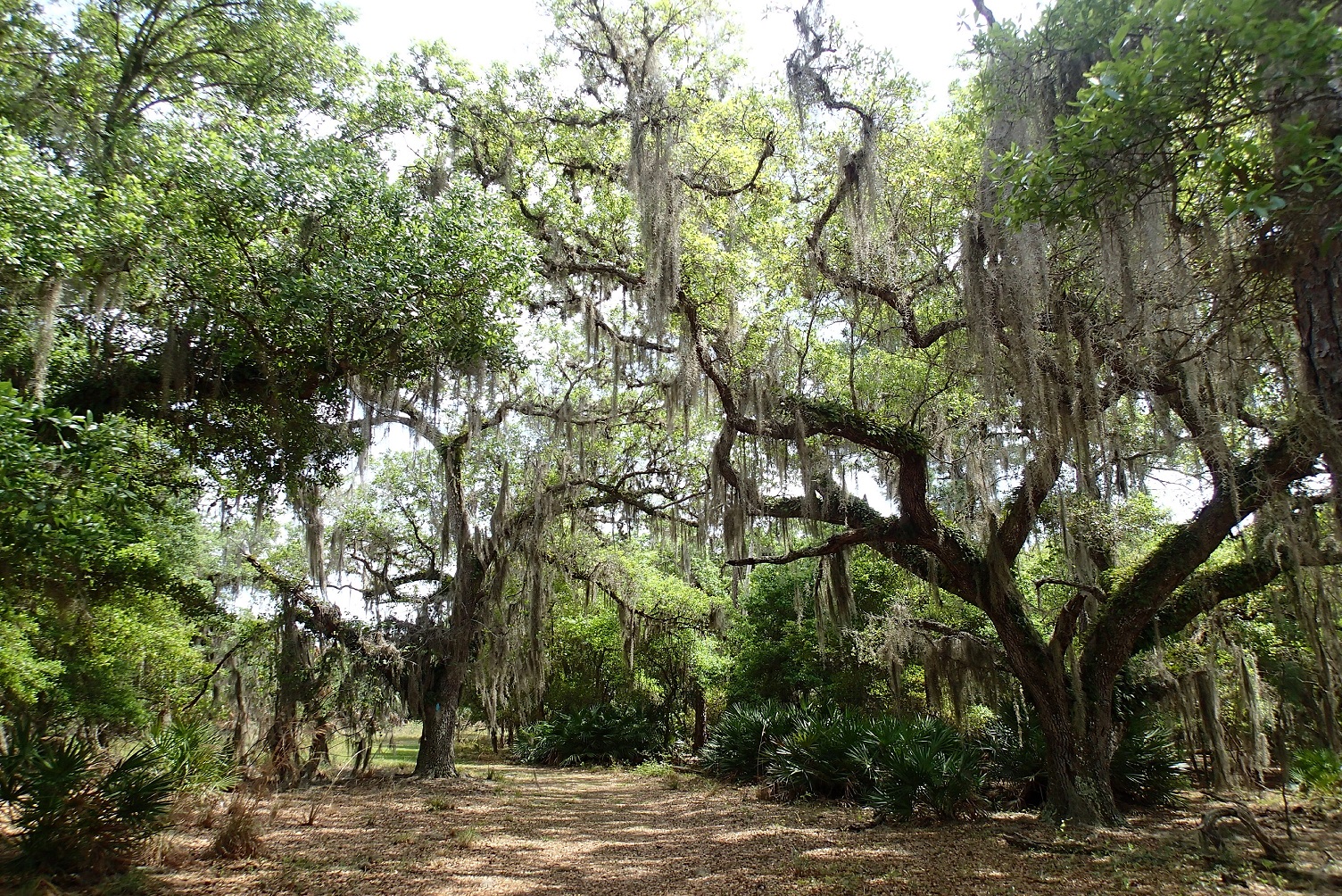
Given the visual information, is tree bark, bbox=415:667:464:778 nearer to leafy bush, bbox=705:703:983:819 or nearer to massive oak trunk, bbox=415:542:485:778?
massive oak trunk, bbox=415:542:485:778

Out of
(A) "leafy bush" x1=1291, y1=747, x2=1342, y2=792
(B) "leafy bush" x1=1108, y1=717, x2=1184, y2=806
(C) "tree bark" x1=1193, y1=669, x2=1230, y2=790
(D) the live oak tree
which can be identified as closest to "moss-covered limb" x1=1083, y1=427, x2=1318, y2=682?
(D) the live oak tree

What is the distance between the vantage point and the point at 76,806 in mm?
4965

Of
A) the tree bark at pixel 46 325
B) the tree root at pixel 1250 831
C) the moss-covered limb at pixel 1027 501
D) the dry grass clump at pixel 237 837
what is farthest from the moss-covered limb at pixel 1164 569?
the tree bark at pixel 46 325

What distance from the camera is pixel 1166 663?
9938 mm

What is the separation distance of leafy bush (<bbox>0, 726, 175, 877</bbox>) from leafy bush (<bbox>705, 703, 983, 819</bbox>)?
22.6ft

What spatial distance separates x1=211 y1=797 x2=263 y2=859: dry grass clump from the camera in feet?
19.4

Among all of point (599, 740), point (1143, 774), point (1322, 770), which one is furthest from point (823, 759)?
point (599, 740)

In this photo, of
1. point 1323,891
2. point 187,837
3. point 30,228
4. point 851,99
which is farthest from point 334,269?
point 1323,891

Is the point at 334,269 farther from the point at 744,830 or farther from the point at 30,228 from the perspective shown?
the point at 744,830

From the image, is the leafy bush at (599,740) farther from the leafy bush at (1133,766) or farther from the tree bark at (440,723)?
the leafy bush at (1133,766)

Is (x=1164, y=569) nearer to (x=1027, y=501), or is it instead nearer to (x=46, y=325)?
(x=1027, y=501)

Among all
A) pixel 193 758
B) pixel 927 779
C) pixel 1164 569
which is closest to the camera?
pixel 193 758

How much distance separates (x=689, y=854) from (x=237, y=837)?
3.98 m

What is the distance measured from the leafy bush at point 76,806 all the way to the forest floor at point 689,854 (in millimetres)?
393
